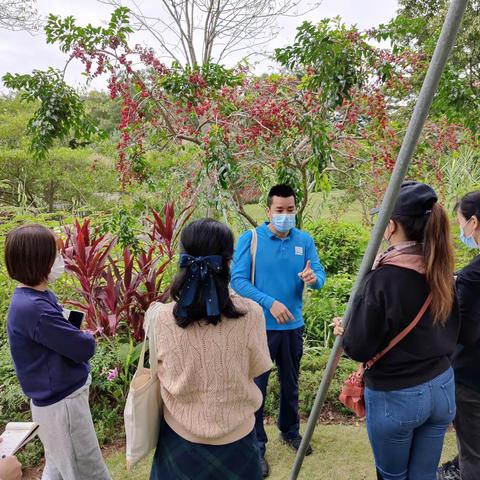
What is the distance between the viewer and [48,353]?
5.91 feet

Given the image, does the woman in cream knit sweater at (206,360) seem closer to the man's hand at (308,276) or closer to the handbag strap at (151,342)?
the handbag strap at (151,342)

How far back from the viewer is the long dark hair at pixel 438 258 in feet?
4.88

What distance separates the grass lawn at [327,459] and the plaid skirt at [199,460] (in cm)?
116

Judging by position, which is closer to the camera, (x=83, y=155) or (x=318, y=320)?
(x=318, y=320)

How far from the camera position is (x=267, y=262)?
245 centimetres

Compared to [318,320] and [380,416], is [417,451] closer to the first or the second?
[380,416]

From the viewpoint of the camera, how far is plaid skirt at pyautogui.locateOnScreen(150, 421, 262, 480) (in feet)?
4.76

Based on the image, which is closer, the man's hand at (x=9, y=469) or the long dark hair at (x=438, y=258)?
the man's hand at (x=9, y=469)

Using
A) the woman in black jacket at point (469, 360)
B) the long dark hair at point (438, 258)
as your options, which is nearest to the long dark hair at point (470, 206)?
the woman in black jacket at point (469, 360)

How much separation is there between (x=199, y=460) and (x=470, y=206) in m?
1.58

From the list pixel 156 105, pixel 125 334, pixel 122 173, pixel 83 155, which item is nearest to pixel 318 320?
pixel 125 334

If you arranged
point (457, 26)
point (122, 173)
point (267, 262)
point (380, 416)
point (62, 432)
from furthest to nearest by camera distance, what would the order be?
1. point (122, 173)
2. point (267, 262)
3. point (62, 432)
4. point (380, 416)
5. point (457, 26)

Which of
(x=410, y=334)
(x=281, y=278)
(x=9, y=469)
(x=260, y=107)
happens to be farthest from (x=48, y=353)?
(x=260, y=107)

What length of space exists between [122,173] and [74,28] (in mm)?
1357
